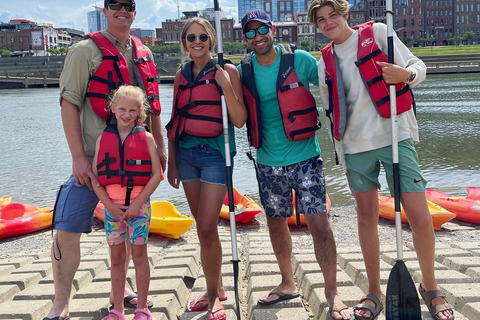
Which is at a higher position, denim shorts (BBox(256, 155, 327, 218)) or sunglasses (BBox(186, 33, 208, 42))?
sunglasses (BBox(186, 33, 208, 42))

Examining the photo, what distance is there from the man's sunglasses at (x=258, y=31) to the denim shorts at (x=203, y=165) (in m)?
0.93

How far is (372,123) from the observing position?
3.73 m

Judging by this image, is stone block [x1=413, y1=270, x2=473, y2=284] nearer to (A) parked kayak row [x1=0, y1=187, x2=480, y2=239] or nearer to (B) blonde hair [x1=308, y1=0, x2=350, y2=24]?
(B) blonde hair [x1=308, y1=0, x2=350, y2=24]

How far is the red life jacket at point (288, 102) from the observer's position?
3924 millimetres

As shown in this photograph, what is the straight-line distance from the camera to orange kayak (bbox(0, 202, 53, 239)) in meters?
7.65

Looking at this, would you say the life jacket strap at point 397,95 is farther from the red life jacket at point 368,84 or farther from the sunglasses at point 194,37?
the sunglasses at point 194,37

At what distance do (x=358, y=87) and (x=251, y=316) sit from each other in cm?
199

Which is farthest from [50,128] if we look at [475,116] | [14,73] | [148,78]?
[14,73]

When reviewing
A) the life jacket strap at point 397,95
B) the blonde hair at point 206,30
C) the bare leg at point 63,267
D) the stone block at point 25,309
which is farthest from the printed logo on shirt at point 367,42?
the stone block at point 25,309

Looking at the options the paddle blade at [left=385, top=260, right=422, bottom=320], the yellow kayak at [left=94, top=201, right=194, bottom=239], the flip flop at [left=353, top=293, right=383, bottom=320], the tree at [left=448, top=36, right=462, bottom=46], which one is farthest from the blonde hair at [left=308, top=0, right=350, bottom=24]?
the tree at [left=448, top=36, right=462, bottom=46]

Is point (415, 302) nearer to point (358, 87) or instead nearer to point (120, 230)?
point (358, 87)

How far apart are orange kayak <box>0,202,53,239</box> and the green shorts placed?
5677mm

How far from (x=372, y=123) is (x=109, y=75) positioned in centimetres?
202

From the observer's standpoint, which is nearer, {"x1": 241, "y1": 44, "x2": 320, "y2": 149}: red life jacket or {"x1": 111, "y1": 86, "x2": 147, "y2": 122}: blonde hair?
{"x1": 111, "y1": 86, "x2": 147, "y2": 122}: blonde hair
